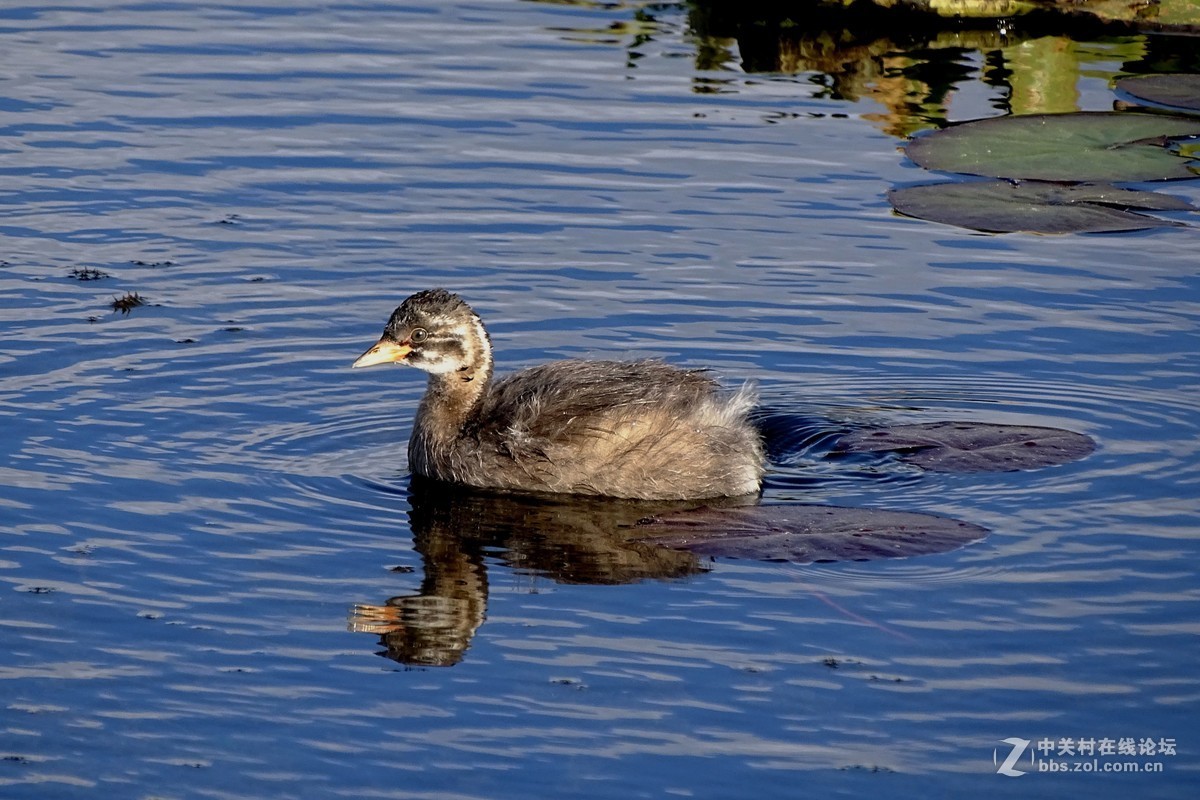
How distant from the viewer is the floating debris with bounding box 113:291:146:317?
12.4 meters

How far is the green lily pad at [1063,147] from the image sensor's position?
14852 mm

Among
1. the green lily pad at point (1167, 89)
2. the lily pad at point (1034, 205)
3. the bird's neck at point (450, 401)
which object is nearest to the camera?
the bird's neck at point (450, 401)

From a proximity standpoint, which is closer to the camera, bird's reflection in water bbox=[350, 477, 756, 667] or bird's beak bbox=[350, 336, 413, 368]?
bird's reflection in water bbox=[350, 477, 756, 667]

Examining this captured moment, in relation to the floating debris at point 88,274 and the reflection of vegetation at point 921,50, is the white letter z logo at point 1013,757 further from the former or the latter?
the reflection of vegetation at point 921,50

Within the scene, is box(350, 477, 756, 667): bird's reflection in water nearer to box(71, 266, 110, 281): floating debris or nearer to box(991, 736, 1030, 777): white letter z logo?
box(991, 736, 1030, 777): white letter z logo

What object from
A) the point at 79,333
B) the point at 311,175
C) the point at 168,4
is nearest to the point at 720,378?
the point at 79,333

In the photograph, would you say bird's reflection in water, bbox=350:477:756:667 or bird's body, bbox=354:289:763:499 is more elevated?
bird's body, bbox=354:289:763:499

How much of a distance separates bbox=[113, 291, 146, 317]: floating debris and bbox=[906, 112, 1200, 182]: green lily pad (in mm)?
6515

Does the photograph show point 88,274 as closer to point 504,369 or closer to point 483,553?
point 504,369

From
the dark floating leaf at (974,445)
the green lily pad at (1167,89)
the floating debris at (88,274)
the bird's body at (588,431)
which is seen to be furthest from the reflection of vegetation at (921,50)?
the floating debris at (88,274)

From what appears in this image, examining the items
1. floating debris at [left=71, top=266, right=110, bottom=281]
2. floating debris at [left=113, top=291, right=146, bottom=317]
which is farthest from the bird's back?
floating debris at [left=71, top=266, right=110, bottom=281]

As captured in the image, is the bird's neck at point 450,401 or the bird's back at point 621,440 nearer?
the bird's back at point 621,440

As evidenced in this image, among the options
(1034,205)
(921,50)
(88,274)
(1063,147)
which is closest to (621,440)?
(88,274)

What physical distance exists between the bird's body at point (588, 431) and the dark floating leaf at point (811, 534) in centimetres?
47
